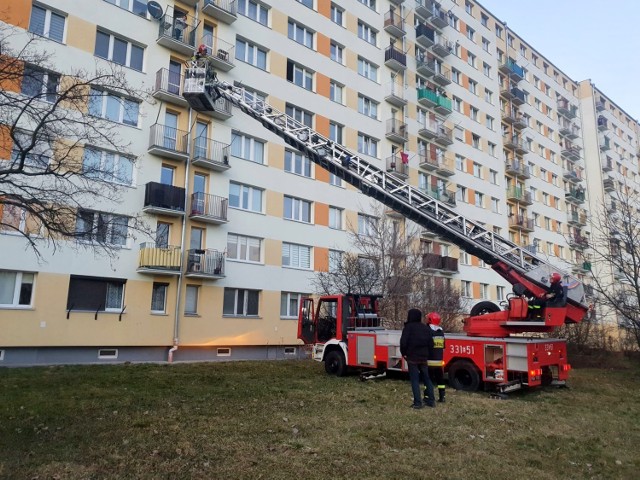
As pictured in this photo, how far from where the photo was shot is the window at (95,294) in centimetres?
1986

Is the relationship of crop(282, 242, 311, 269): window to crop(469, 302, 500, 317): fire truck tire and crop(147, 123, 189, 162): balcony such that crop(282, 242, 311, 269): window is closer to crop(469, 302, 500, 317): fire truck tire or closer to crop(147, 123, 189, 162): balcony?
crop(147, 123, 189, 162): balcony

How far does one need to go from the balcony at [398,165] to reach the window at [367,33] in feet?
27.1

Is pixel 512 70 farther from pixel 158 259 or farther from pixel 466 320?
pixel 466 320

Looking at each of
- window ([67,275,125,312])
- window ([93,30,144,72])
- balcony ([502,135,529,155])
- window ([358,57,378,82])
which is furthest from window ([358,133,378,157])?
balcony ([502,135,529,155])

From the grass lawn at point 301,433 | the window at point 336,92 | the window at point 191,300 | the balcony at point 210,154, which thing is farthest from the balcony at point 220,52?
the grass lawn at point 301,433

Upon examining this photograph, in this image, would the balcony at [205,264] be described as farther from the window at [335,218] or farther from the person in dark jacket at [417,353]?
the person in dark jacket at [417,353]

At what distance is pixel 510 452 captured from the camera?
6.99 m

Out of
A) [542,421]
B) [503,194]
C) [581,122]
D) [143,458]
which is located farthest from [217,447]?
[581,122]

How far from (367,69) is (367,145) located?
18.2ft

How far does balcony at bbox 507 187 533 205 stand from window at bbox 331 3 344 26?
72.8ft

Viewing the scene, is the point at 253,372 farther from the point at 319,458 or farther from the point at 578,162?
the point at 578,162

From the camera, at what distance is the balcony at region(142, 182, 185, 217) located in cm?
2166

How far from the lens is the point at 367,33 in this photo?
114 ft

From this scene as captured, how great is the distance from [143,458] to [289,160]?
23.3 m
